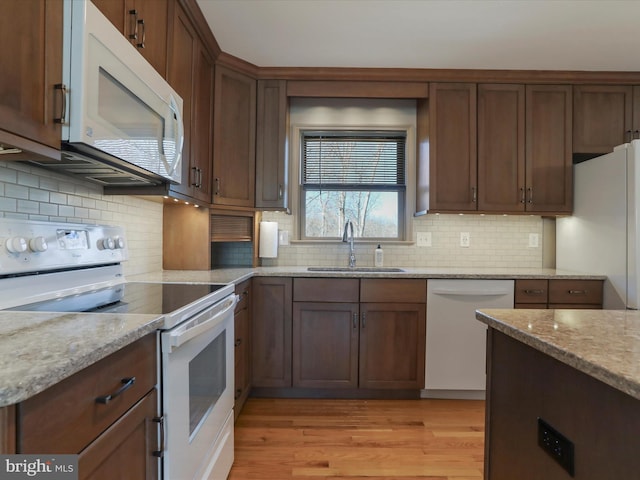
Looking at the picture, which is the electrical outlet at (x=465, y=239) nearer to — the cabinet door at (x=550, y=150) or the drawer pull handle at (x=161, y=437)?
the cabinet door at (x=550, y=150)

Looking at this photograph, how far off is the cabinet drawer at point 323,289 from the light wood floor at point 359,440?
0.70 meters

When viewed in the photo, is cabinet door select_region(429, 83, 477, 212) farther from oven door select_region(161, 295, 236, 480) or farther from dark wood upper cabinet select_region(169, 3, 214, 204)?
oven door select_region(161, 295, 236, 480)

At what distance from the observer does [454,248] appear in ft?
9.49

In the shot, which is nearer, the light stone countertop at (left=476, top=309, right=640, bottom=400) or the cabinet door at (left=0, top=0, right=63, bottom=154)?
the light stone countertop at (left=476, top=309, right=640, bottom=400)

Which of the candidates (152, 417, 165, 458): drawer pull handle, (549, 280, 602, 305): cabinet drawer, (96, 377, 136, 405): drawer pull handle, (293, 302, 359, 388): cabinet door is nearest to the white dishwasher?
(549, 280, 602, 305): cabinet drawer

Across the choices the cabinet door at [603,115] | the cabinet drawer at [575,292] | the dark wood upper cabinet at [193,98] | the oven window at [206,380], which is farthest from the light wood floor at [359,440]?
the cabinet door at [603,115]

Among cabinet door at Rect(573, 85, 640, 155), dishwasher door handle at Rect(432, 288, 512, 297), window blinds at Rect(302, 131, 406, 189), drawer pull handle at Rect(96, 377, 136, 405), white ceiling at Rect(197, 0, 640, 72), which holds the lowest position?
drawer pull handle at Rect(96, 377, 136, 405)

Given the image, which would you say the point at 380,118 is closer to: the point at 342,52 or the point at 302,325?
the point at 342,52

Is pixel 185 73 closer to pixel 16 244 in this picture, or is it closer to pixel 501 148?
pixel 16 244

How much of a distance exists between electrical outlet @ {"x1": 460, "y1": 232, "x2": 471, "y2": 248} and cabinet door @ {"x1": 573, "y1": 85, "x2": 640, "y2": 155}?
3.37ft

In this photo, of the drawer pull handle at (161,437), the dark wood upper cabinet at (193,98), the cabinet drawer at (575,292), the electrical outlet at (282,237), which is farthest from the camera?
the electrical outlet at (282,237)

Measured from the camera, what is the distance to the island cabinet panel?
65 cm

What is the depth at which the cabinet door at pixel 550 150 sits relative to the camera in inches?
103

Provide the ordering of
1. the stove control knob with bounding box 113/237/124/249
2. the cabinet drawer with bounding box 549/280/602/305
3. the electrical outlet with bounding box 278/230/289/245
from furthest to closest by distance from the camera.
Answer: the electrical outlet with bounding box 278/230/289/245
the cabinet drawer with bounding box 549/280/602/305
the stove control knob with bounding box 113/237/124/249
